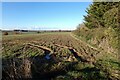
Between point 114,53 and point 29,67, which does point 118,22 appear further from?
point 29,67

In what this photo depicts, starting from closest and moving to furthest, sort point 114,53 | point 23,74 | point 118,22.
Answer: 1. point 23,74
2. point 118,22
3. point 114,53

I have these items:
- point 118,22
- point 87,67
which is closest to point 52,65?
point 87,67

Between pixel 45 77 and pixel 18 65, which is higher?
pixel 18 65

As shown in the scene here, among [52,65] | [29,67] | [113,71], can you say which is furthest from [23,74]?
[113,71]

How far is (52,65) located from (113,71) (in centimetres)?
327

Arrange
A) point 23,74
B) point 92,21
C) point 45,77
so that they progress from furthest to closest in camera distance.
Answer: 1. point 92,21
2. point 45,77
3. point 23,74

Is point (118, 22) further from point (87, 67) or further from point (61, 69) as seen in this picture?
point (61, 69)

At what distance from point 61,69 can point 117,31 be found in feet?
18.3

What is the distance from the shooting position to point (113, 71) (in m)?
10.8

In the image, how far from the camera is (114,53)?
621 inches

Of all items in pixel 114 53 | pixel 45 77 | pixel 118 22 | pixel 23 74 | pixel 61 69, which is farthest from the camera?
pixel 114 53

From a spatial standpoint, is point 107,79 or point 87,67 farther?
point 87,67

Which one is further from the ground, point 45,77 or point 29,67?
point 29,67

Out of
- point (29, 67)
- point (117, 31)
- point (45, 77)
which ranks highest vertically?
point (117, 31)
